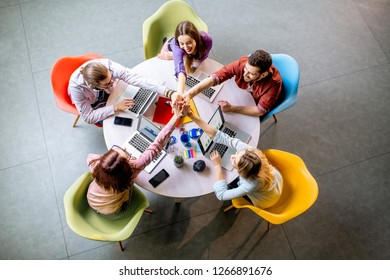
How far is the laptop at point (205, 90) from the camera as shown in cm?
268

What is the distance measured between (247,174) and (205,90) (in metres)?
0.93

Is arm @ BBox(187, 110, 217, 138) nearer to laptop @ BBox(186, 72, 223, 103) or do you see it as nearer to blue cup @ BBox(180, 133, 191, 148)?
blue cup @ BBox(180, 133, 191, 148)

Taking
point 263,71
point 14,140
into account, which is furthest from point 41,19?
point 263,71

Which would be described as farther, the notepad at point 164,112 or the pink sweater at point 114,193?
the notepad at point 164,112

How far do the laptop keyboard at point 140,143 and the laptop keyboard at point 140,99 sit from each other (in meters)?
0.23

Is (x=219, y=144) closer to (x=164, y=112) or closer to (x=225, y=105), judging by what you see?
(x=225, y=105)

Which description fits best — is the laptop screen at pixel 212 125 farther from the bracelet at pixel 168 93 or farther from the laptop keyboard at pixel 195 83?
the bracelet at pixel 168 93

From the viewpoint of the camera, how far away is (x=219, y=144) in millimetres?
2502

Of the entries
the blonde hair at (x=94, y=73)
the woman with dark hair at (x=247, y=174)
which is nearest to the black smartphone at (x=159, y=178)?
the woman with dark hair at (x=247, y=174)

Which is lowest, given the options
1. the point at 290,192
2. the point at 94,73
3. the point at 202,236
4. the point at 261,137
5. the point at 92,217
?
the point at 202,236

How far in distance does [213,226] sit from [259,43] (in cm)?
229

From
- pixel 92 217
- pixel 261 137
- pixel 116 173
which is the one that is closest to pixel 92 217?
pixel 92 217

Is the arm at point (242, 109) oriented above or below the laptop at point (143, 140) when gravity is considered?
above

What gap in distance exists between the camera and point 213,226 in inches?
120
